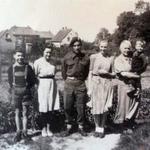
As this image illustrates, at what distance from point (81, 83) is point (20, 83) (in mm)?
542

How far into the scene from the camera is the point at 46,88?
3.14 m

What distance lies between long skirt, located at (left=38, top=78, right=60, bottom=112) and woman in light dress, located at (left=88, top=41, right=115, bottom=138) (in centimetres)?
32

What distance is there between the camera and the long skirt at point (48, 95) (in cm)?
314

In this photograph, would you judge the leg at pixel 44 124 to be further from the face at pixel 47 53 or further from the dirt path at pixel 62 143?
the face at pixel 47 53

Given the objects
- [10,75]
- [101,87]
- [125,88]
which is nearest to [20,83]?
[10,75]

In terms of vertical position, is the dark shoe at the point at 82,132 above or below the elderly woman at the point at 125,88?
below

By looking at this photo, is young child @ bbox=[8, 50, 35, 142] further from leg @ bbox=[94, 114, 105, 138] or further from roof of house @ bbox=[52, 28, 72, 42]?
leg @ bbox=[94, 114, 105, 138]

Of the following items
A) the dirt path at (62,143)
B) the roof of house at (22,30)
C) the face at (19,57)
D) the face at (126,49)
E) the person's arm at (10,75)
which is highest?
the roof of house at (22,30)

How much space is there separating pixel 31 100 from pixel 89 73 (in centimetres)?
58

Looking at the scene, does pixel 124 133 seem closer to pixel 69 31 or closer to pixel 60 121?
pixel 60 121

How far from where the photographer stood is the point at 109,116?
3424 millimetres

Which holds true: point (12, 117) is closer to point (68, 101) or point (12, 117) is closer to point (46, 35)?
point (68, 101)

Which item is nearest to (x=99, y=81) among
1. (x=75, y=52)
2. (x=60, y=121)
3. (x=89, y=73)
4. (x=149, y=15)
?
(x=89, y=73)

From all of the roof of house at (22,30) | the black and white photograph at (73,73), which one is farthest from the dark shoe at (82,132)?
the roof of house at (22,30)
